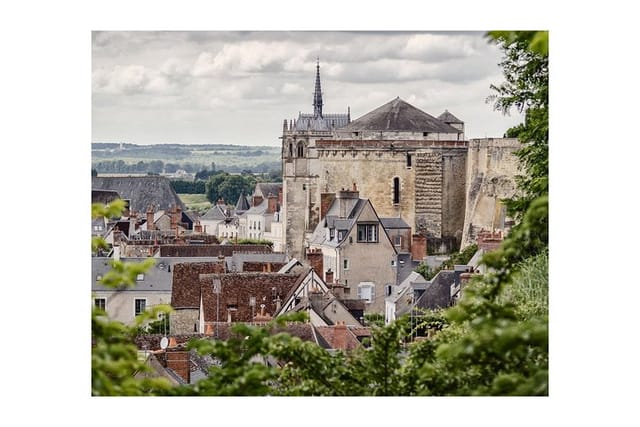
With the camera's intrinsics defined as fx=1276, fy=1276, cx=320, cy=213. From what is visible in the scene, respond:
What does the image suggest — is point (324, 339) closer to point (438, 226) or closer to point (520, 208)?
point (520, 208)

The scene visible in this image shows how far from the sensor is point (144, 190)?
102 ft

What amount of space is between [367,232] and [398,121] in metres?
8.67

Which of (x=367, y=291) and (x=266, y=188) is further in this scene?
(x=266, y=188)

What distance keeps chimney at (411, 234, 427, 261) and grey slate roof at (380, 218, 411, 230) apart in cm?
43

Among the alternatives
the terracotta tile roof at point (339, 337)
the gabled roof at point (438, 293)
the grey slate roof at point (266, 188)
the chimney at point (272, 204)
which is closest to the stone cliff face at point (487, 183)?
Result: the grey slate roof at point (266, 188)

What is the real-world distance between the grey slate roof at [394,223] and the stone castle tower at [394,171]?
0.68m

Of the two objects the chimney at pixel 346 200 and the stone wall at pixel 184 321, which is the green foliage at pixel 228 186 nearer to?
the chimney at pixel 346 200

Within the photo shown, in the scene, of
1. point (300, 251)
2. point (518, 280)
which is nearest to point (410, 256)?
point (300, 251)

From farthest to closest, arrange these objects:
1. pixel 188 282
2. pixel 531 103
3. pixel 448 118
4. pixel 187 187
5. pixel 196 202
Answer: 1. pixel 448 118
2. pixel 196 202
3. pixel 187 187
4. pixel 188 282
5. pixel 531 103

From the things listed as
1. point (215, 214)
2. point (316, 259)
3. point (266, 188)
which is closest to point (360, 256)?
point (316, 259)

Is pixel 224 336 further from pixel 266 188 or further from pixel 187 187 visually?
pixel 266 188

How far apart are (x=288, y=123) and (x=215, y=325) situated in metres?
16.3

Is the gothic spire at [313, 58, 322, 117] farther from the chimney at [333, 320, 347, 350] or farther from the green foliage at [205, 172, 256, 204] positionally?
the chimney at [333, 320, 347, 350]

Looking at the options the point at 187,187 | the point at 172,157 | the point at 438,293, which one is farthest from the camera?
the point at 187,187
